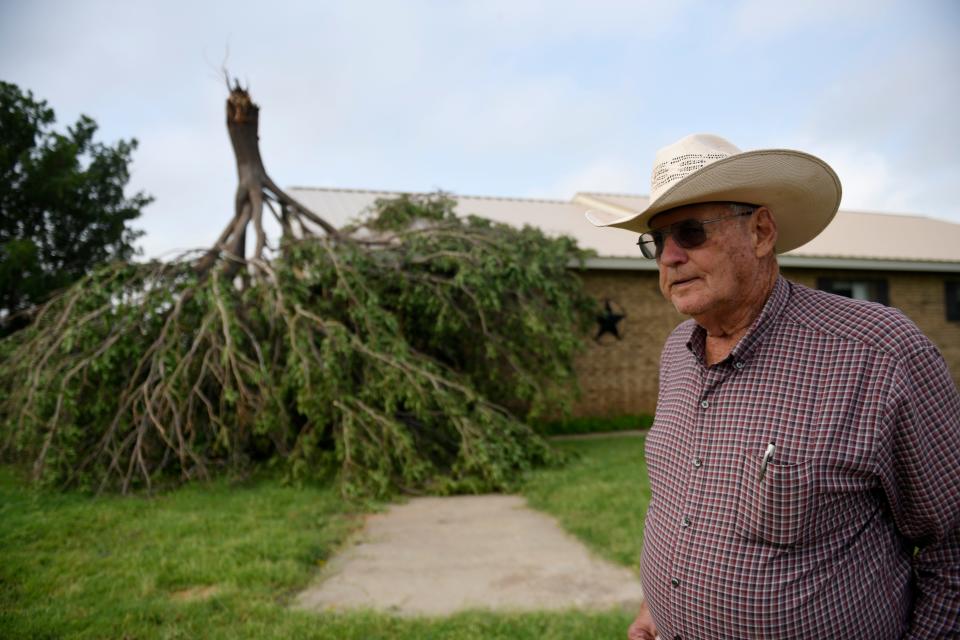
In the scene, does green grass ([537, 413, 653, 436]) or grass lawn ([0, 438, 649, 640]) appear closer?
grass lawn ([0, 438, 649, 640])

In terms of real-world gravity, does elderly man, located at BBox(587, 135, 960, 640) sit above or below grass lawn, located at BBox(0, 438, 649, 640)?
above

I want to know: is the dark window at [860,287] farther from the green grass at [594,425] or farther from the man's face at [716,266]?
the man's face at [716,266]

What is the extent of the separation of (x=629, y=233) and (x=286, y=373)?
9287mm

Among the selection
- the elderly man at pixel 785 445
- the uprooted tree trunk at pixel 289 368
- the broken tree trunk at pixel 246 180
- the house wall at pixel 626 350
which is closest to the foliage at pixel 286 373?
the uprooted tree trunk at pixel 289 368

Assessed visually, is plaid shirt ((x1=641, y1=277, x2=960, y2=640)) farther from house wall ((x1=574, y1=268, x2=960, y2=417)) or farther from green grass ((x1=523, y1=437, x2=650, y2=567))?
house wall ((x1=574, y1=268, x2=960, y2=417))

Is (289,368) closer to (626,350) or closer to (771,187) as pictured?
(771,187)

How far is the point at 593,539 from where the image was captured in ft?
15.7

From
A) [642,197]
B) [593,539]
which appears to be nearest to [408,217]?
[593,539]

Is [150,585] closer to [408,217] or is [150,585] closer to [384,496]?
[384,496]

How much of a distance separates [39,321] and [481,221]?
546 cm

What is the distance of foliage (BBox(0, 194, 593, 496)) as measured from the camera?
6.34 m

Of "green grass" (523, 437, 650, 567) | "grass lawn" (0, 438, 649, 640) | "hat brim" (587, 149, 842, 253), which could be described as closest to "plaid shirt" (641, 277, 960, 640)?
"hat brim" (587, 149, 842, 253)

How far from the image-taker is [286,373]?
6621 millimetres

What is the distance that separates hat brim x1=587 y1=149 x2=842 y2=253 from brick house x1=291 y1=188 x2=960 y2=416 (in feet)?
24.9
